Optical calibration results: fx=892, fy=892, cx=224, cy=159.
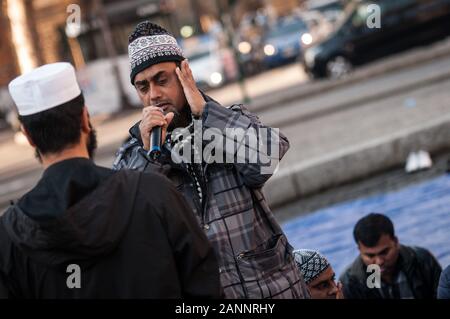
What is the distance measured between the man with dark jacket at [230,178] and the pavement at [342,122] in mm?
5414

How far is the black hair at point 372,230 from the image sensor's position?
497 cm

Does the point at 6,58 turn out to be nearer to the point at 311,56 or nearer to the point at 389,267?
the point at 311,56

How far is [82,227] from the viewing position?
90.0 inches

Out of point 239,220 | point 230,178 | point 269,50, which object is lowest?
point 269,50

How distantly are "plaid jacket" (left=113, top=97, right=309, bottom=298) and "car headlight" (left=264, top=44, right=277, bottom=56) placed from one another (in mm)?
24693

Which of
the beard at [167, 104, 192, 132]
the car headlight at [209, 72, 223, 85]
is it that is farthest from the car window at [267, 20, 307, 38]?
the beard at [167, 104, 192, 132]

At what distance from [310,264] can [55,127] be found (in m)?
2.35

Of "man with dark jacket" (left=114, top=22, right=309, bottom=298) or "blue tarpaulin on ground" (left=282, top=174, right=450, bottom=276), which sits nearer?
"man with dark jacket" (left=114, top=22, right=309, bottom=298)

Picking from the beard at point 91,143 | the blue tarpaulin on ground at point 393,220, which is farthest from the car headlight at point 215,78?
the beard at point 91,143

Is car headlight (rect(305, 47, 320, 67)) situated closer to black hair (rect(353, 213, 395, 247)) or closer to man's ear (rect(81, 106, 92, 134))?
black hair (rect(353, 213, 395, 247))

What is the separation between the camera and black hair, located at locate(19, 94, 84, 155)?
93.5 inches

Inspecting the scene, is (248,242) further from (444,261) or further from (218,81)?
(218,81)

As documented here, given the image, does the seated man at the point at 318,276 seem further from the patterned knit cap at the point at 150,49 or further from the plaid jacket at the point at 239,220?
the patterned knit cap at the point at 150,49

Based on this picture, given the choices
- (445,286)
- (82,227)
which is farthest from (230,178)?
(445,286)
